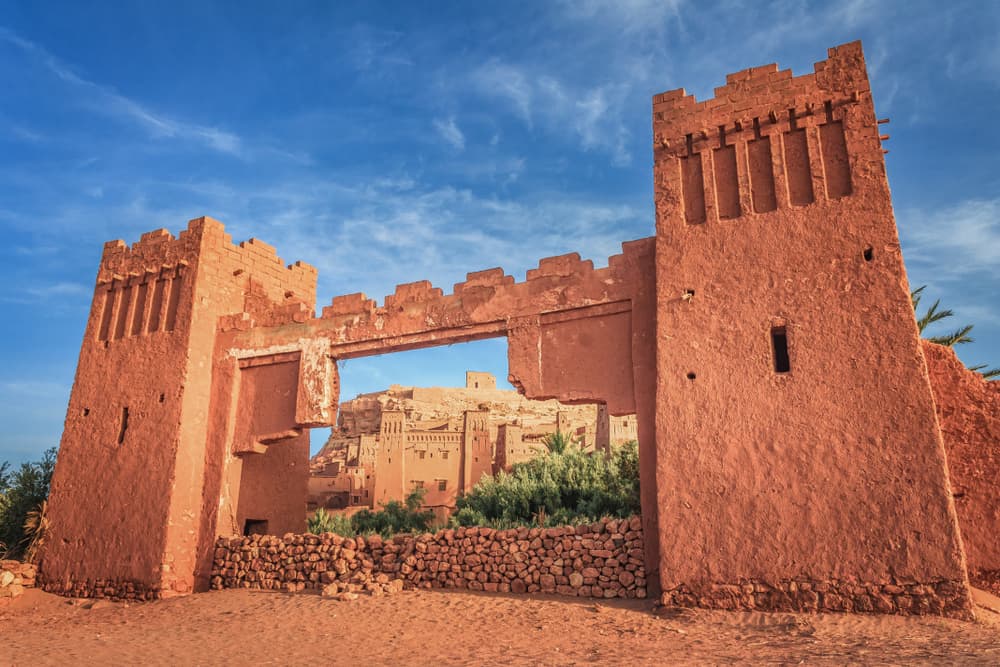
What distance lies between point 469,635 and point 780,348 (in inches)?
203

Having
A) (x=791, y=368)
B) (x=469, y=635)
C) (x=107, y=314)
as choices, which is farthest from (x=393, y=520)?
(x=791, y=368)

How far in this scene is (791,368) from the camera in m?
9.17

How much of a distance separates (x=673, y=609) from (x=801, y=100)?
681 centimetres

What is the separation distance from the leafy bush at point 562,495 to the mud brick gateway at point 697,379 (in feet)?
24.5

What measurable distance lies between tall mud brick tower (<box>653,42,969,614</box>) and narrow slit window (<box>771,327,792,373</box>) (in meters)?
0.03

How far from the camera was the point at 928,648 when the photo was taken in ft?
22.1

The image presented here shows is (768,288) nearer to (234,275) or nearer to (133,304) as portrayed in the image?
(234,275)

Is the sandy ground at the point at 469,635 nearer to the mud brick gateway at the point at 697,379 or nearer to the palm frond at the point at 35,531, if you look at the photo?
the mud brick gateway at the point at 697,379

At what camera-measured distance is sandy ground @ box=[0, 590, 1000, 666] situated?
23.2ft

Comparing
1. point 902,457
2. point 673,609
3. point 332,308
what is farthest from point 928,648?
point 332,308

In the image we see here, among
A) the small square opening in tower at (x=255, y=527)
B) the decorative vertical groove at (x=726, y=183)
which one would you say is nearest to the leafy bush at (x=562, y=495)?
the small square opening in tower at (x=255, y=527)

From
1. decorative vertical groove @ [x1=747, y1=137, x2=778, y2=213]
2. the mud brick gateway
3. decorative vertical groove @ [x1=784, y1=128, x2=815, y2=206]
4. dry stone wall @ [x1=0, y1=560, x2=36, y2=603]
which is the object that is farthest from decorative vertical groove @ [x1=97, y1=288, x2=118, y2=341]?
decorative vertical groove @ [x1=784, y1=128, x2=815, y2=206]

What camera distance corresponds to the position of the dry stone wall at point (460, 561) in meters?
9.95

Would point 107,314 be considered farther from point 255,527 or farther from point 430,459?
point 430,459
